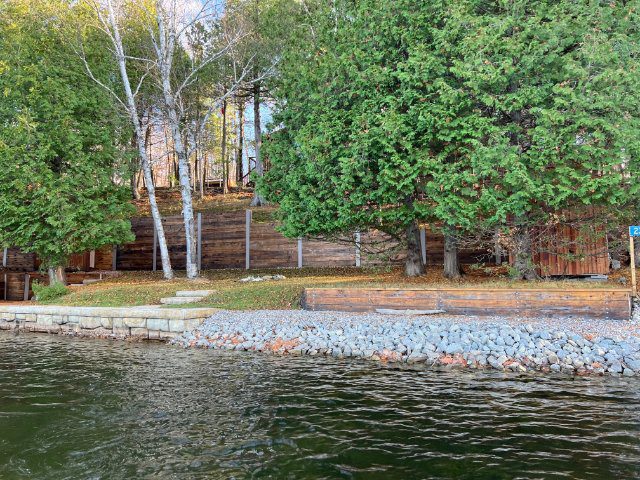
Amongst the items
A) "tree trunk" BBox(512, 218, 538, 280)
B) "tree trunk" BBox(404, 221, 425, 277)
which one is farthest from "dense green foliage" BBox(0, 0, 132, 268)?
"tree trunk" BBox(512, 218, 538, 280)

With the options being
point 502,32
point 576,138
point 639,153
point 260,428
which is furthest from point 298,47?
point 260,428

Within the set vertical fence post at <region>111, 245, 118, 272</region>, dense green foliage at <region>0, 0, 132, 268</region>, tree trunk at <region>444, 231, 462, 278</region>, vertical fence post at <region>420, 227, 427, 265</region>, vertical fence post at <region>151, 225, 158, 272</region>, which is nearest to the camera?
tree trunk at <region>444, 231, 462, 278</region>

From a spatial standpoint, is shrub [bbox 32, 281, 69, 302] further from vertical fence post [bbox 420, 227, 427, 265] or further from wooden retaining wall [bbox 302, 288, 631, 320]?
vertical fence post [bbox 420, 227, 427, 265]

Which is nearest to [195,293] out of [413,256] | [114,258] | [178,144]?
[178,144]

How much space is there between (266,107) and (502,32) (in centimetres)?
1583

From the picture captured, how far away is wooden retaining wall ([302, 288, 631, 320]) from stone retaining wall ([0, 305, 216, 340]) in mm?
2598

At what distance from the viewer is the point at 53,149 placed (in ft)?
49.5

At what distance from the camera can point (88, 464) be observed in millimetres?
3715

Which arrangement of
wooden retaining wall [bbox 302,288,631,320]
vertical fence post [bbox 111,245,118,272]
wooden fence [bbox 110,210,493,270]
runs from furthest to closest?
vertical fence post [bbox 111,245,118,272] → wooden fence [bbox 110,210,493,270] → wooden retaining wall [bbox 302,288,631,320]

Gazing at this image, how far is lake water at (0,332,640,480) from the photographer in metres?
3.65

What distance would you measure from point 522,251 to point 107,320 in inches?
354

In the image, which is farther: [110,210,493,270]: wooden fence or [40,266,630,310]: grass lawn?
[110,210,493,270]: wooden fence

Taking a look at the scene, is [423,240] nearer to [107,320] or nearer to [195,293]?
[195,293]

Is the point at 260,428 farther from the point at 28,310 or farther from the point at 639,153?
the point at 28,310
